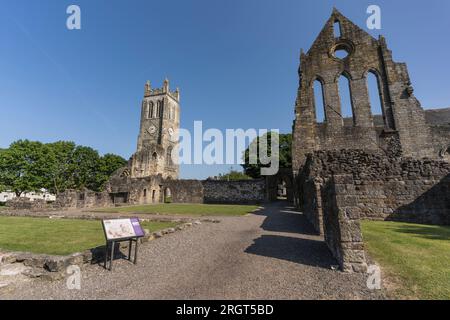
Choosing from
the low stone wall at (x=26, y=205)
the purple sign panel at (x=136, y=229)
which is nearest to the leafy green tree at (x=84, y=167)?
the low stone wall at (x=26, y=205)

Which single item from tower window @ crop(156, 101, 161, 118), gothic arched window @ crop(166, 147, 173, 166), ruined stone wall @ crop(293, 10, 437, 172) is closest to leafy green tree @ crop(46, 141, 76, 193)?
gothic arched window @ crop(166, 147, 173, 166)

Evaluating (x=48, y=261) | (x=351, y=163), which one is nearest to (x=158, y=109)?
(x=351, y=163)

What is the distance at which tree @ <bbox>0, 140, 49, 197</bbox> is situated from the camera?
29.1 m

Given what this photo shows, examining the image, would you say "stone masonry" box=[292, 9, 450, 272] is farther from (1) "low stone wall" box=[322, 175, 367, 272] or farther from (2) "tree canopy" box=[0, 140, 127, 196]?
(2) "tree canopy" box=[0, 140, 127, 196]

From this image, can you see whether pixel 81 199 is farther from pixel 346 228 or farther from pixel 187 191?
pixel 346 228

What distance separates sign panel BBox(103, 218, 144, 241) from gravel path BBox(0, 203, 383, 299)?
2.18 feet

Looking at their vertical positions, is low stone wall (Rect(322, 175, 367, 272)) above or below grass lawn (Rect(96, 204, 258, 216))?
above

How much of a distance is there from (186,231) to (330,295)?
6.11m

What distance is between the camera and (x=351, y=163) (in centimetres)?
993

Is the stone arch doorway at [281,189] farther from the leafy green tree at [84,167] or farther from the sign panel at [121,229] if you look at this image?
the leafy green tree at [84,167]

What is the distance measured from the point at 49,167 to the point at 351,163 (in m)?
39.8

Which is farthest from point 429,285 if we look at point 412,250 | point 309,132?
point 309,132
